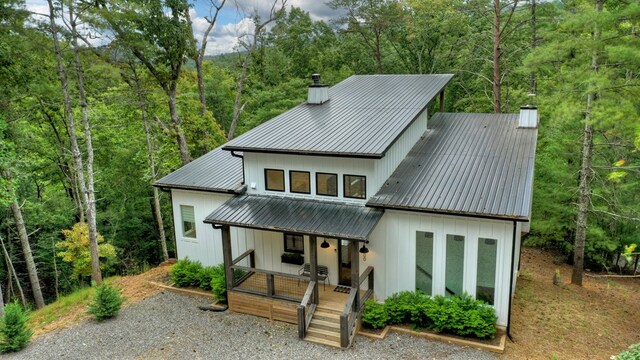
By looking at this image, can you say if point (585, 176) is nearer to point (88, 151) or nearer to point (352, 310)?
point (352, 310)

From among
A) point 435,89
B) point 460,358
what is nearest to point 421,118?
point 435,89

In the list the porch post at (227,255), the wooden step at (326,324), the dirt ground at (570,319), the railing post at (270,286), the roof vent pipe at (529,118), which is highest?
the roof vent pipe at (529,118)

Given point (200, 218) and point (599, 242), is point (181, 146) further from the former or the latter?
point (599, 242)

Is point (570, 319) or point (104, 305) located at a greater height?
point (104, 305)

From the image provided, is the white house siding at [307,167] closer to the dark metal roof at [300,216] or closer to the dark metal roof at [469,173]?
the dark metal roof at [300,216]

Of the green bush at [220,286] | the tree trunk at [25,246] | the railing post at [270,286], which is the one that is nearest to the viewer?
the railing post at [270,286]

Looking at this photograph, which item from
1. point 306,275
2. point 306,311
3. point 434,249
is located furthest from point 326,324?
point 434,249

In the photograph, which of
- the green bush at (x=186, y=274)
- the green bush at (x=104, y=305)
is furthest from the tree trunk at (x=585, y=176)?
the green bush at (x=104, y=305)
